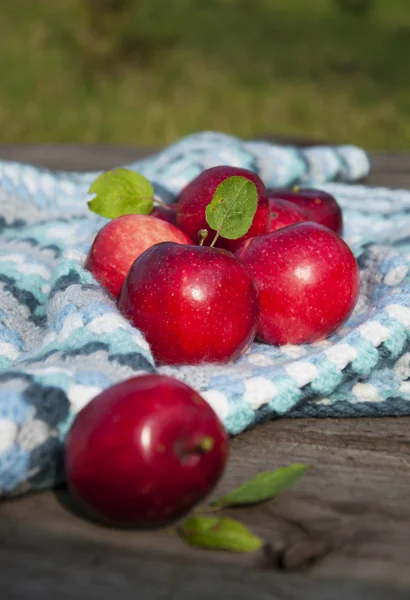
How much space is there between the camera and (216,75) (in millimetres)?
5406

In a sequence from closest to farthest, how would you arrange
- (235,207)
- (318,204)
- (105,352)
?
(105,352) < (235,207) < (318,204)

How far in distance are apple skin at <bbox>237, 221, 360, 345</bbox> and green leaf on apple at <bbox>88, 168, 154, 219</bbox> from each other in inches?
9.8

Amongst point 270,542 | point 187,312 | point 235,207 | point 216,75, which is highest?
point 216,75

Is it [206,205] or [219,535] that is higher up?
[206,205]

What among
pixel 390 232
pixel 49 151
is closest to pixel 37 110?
pixel 49 151

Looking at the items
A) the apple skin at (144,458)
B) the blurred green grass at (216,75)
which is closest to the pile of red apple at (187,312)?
the apple skin at (144,458)

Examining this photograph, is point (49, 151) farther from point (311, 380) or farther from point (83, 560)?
point (83, 560)

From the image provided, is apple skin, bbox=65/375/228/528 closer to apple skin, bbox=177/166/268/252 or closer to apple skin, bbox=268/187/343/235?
apple skin, bbox=177/166/268/252

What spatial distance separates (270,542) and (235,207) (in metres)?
0.53

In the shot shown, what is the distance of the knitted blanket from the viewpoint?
873mm

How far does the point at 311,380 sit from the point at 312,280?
0.70 feet

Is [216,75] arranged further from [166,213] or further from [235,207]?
[235,207]

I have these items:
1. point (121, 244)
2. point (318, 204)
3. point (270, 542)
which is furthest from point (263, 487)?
point (318, 204)

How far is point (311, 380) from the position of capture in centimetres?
104
